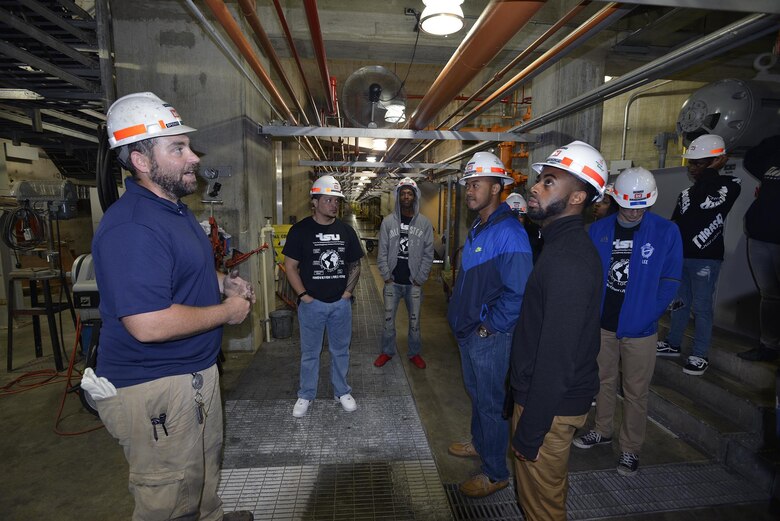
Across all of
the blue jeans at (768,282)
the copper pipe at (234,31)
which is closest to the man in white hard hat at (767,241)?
the blue jeans at (768,282)

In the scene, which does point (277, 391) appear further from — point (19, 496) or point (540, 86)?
point (540, 86)

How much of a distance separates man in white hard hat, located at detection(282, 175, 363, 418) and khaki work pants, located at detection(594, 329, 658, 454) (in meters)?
→ 2.24

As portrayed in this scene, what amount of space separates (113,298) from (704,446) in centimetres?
438

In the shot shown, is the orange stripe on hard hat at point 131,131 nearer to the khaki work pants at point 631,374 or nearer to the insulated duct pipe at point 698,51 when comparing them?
the insulated duct pipe at point 698,51

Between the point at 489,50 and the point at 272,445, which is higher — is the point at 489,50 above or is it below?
above

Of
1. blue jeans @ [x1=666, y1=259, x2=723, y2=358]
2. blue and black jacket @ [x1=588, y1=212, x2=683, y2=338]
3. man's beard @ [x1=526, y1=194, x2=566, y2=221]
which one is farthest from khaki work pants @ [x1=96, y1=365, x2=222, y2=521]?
blue jeans @ [x1=666, y1=259, x2=723, y2=358]

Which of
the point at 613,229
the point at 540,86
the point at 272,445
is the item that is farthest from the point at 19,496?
the point at 540,86

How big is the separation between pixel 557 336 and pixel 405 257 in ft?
9.94

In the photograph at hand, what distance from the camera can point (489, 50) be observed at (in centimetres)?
217

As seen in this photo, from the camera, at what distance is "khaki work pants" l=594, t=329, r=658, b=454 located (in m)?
2.65

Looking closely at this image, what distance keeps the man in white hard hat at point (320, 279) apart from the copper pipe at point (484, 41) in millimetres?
1317

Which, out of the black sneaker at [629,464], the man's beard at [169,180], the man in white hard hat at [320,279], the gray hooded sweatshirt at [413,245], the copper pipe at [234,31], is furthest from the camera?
the gray hooded sweatshirt at [413,245]

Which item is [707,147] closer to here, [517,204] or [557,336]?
[517,204]

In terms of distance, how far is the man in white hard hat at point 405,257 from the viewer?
4.45 meters
